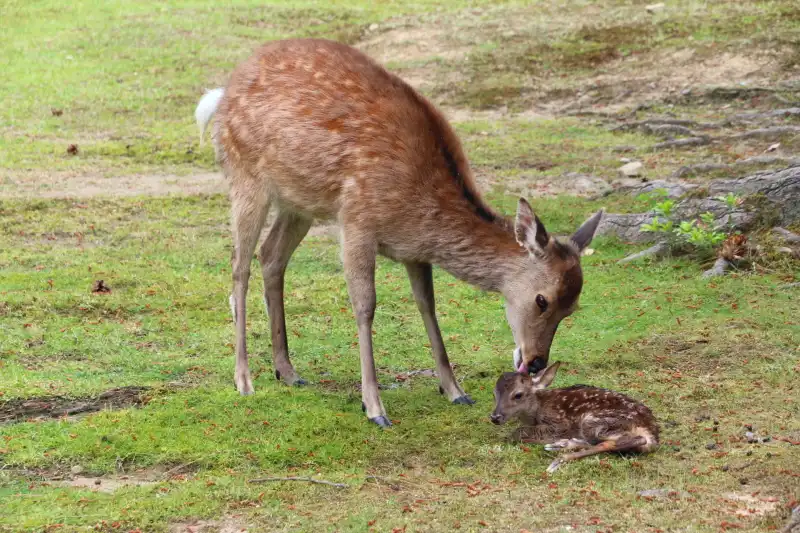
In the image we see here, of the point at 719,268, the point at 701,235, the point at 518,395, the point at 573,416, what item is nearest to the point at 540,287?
the point at 518,395

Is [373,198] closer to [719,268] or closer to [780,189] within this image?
[719,268]

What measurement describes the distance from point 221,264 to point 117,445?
4.48 meters

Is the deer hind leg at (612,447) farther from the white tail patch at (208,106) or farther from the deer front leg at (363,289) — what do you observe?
the white tail patch at (208,106)

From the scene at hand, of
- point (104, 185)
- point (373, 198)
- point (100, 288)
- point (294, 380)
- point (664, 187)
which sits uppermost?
point (373, 198)

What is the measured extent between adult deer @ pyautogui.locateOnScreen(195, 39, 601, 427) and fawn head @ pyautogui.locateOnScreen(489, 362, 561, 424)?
0.22 metres

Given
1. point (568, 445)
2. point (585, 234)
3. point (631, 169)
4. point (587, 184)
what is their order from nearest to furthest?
point (568, 445) → point (585, 234) → point (587, 184) → point (631, 169)

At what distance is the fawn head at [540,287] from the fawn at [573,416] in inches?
8.8

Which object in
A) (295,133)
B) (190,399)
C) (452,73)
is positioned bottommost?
(452,73)

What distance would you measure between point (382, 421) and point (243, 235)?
159 centimetres

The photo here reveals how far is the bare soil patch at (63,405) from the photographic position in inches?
249

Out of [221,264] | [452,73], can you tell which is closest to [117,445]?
[221,264]

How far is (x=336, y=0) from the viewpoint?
2491 cm

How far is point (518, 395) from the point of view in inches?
236

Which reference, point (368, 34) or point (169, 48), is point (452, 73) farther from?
point (169, 48)
